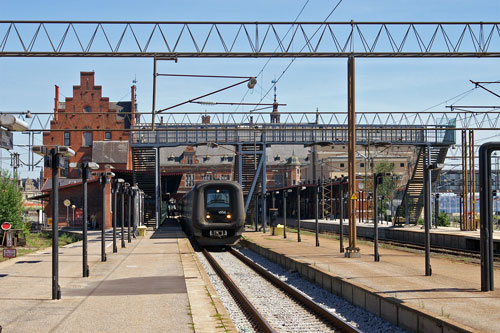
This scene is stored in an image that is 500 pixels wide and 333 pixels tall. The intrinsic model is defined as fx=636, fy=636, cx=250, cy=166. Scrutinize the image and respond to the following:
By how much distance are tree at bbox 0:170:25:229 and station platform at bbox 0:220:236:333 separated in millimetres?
20106

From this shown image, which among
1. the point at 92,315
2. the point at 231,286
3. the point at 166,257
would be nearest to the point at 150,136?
the point at 166,257

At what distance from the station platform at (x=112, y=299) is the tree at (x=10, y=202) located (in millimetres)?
20106

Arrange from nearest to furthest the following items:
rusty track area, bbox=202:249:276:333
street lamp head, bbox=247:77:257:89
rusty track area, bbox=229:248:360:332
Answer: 1. rusty track area, bbox=229:248:360:332
2. rusty track area, bbox=202:249:276:333
3. street lamp head, bbox=247:77:257:89

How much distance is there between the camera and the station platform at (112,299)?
29.1 feet

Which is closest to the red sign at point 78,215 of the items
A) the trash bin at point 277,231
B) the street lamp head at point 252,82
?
the trash bin at point 277,231

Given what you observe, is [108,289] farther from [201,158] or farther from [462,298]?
[201,158]

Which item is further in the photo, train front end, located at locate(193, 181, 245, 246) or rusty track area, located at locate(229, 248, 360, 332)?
train front end, located at locate(193, 181, 245, 246)

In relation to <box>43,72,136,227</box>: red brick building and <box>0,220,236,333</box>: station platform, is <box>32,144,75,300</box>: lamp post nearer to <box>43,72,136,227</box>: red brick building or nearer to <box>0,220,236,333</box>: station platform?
<box>0,220,236,333</box>: station platform

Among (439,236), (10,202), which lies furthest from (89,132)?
(439,236)

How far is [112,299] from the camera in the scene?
37.1 feet

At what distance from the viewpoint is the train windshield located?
2719 cm

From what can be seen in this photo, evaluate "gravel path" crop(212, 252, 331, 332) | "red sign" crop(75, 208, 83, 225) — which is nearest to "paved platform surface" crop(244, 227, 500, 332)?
"gravel path" crop(212, 252, 331, 332)

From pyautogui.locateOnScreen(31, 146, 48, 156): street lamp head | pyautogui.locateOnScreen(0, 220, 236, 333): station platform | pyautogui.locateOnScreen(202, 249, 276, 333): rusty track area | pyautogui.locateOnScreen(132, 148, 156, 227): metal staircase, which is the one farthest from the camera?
pyautogui.locateOnScreen(132, 148, 156, 227): metal staircase

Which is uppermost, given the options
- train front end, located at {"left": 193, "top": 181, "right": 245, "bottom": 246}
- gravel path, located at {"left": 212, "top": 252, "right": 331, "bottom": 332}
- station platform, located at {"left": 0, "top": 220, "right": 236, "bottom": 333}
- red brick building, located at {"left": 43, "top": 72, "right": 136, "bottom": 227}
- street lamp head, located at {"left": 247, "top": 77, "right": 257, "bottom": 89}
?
red brick building, located at {"left": 43, "top": 72, "right": 136, "bottom": 227}
